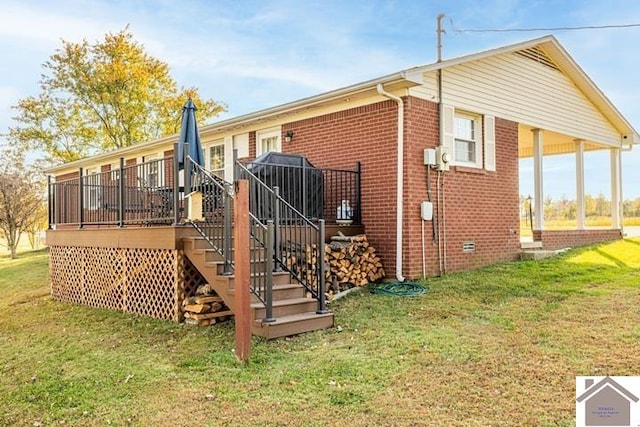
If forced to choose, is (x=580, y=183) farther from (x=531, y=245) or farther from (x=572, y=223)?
(x=572, y=223)

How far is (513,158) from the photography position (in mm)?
10562

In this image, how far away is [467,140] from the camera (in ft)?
31.8

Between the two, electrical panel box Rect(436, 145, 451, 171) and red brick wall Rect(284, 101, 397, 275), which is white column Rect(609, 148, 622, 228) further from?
red brick wall Rect(284, 101, 397, 275)

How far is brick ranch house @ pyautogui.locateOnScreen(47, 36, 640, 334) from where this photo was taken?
841 cm

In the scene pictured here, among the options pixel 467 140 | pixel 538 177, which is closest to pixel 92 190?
pixel 467 140

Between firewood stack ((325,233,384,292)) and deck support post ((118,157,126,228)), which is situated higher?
deck support post ((118,157,126,228))

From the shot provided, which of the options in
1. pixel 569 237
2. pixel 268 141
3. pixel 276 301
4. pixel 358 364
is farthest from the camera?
pixel 569 237

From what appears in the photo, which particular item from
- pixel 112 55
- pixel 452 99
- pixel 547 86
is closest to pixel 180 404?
pixel 452 99

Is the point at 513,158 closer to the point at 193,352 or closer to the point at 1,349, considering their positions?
the point at 193,352

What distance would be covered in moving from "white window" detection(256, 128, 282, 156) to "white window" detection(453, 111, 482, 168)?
3.52m

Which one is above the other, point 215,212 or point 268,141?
point 268,141

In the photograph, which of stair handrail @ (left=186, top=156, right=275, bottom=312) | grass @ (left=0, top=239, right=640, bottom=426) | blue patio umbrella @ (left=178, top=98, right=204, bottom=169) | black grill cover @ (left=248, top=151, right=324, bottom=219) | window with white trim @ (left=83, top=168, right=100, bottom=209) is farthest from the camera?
window with white trim @ (left=83, top=168, right=100, bottom=209)

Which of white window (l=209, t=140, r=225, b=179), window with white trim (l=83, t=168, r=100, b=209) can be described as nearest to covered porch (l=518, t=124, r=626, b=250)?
white window (l=209, t=140, r=225, b=179)

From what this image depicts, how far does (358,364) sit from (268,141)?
7169mm
